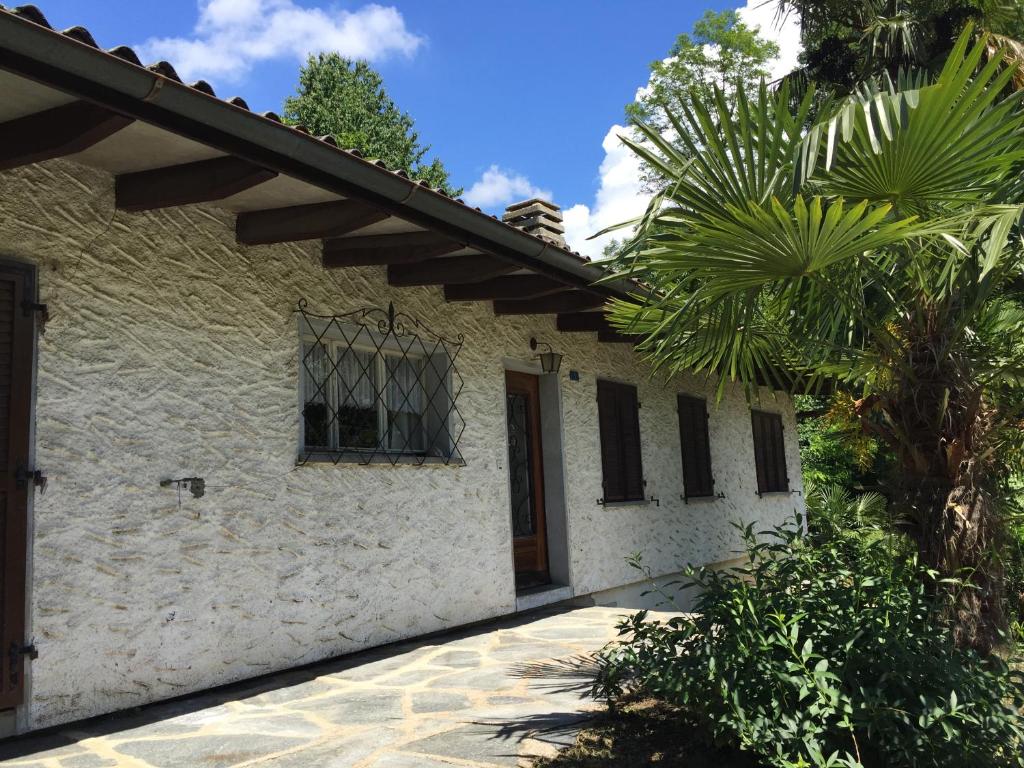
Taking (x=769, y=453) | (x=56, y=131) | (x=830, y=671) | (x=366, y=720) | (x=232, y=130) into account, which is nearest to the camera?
(x=830, y=671)

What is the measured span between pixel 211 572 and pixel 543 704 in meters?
1.82

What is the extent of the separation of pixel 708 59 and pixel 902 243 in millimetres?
18753

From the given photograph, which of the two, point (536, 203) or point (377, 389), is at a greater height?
point (536, 203)

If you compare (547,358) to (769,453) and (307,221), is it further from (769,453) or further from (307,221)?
(769,453)

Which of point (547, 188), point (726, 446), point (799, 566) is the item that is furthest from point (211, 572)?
point (726, 446)

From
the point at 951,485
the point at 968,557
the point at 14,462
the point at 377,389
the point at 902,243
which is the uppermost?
the point at 902,243

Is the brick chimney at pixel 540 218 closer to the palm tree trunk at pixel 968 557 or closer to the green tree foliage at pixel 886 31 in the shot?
the palm tree trunk at pixel 968 557

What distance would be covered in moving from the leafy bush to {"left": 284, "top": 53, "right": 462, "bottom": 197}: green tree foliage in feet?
75.6

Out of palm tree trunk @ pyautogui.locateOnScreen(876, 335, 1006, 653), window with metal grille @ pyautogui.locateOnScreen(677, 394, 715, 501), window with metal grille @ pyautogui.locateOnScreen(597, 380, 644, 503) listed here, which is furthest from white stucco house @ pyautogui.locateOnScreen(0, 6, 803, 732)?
window with metal grille @ pyautogui.locateOnScreen(677, 394, 715, 501)

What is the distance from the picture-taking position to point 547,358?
739cm

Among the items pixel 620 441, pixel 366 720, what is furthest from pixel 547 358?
pixel 366 720

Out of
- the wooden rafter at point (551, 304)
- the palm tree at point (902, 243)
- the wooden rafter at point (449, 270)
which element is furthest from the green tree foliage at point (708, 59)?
the palm tree at point (902, 243)

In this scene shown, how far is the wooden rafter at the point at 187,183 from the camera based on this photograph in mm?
3959

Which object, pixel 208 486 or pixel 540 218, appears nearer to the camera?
pixel 208 486
